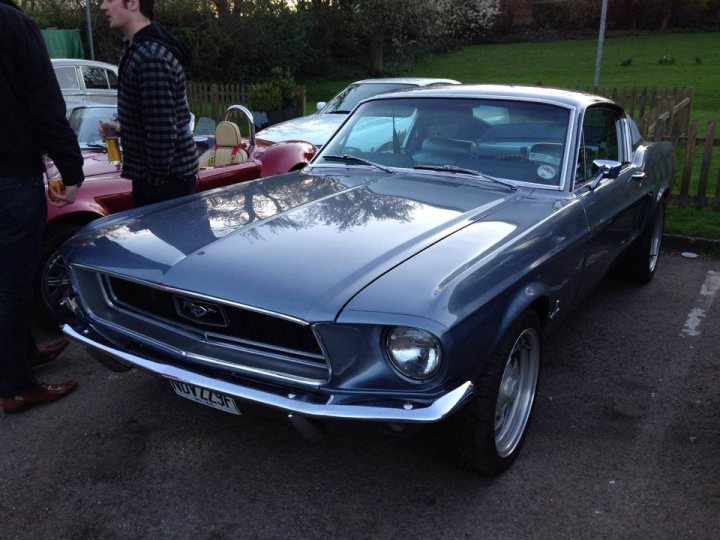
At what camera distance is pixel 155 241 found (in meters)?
2.88

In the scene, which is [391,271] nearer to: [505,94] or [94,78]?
[505,94]

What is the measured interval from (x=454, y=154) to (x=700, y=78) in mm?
21659

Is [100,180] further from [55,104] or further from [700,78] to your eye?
[700,78]

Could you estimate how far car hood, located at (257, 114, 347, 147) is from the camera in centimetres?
838

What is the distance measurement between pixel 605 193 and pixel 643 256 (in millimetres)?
1518

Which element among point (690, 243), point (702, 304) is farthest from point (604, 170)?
point (690, 243)

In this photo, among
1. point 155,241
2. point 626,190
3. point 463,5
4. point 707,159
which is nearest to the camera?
point 155,241

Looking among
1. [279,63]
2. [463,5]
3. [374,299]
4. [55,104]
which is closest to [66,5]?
[279,63]

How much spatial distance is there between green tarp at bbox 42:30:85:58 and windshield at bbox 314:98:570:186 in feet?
52.6

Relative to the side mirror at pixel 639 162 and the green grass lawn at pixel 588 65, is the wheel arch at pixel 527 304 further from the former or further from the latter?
the green grass lawn at pixel 588 65

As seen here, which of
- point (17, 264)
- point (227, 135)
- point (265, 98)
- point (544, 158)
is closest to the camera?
point (17, 264)

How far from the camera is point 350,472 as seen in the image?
2.88m

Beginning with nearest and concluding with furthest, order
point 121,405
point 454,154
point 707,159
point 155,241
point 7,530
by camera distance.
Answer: point 7,530 → point 155,241 → point 121,405 → point 454,154 → point 707,159

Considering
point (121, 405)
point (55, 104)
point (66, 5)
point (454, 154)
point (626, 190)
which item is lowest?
point (121, 405)
